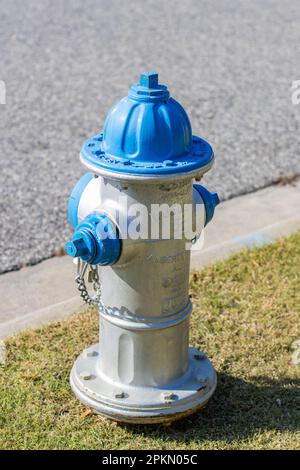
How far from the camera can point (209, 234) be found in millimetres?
5609

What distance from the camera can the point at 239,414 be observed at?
12.7 ft

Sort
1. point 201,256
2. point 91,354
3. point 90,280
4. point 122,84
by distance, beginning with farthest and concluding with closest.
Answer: point 122,84 < point 201,256 < point 91,354 < point 90,280

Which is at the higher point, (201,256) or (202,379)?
(202,379)

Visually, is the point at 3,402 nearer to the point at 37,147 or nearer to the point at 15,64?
the point at 37,147

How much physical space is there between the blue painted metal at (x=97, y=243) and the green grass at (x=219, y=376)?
820mm

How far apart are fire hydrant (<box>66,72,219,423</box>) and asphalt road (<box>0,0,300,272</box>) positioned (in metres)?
1.69

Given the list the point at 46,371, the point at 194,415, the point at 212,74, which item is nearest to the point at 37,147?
the point at 212,74

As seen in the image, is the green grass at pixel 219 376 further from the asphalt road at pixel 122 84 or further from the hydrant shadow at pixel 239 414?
the asphalt road at pixel 122 84

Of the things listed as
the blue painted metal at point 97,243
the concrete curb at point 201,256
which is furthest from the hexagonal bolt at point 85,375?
the concrete curb at point 201,256

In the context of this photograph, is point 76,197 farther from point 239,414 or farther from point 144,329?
point 239,414

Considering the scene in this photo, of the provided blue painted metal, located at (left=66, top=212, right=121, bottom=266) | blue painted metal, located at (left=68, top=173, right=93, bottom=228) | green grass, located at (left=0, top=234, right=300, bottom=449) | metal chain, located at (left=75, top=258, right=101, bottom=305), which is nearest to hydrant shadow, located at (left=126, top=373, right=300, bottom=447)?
green grass, located at (left=0, top=234, right=300, bottom=449)

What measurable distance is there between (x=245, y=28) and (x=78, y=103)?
304 cm

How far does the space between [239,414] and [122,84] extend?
16.1ft

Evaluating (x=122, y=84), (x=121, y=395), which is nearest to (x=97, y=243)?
(x=121, y=395)
